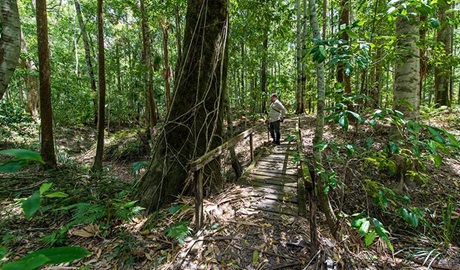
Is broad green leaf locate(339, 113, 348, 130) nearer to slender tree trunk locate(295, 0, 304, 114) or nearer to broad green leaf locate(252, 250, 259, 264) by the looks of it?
broad green leaf locate(252, 250, 259, 264)

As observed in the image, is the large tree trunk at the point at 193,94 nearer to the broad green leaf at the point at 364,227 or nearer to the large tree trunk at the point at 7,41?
the large tree trunk at the point at 7,41

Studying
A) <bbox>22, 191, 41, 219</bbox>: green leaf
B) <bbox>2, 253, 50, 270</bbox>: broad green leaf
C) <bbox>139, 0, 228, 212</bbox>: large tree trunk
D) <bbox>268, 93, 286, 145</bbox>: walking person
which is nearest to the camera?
<bbox>2, 253, 50, 270</bbox>: broad green leaf

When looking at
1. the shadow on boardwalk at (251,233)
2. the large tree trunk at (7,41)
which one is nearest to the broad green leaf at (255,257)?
the shadow on boardwalk at (251,233)

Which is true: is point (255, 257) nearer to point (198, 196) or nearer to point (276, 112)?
point (198, 196)

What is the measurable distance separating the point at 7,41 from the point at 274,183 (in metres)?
5.20

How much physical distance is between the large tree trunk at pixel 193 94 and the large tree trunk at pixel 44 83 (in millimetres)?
3834

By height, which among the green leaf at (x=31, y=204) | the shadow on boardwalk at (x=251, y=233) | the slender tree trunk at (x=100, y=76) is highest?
the slender tree trunk at (x=100, y=76)

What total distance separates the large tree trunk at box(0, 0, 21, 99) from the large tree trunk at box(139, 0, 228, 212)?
244 centimetres

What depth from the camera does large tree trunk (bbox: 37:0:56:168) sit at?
5.48 meters

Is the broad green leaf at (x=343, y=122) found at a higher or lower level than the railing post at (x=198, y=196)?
higher

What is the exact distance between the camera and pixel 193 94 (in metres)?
4.16

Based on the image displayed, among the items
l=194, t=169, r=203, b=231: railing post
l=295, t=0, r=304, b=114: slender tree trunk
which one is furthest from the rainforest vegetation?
l=295, t=0, r=304, b=114: slender tree trunk

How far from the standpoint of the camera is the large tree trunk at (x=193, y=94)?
401cm

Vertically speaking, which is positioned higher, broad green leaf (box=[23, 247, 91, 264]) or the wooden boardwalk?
broad green leaf (box=[23, 247, 91, 264])
